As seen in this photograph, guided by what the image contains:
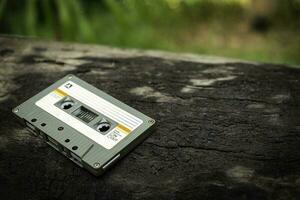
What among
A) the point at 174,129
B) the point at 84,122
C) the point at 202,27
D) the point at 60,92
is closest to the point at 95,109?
the point at 84,122

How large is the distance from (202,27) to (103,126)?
2.13 meters

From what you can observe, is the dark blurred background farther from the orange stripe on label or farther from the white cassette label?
the orange stripe on label

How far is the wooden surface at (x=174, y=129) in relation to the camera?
1302 mm

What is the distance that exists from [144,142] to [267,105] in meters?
0.49

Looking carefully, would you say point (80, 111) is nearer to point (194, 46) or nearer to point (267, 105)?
point (267, 105)

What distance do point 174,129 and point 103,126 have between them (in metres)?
0.26

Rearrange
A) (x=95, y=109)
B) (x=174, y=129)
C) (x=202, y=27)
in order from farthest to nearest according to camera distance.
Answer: (x=202, y=27)
(x=95, y=109)
(x=174, y=129)

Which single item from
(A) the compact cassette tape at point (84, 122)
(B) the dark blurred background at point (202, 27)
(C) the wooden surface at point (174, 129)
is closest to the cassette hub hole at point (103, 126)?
(A) the compact cassette tape at point (84, 122)

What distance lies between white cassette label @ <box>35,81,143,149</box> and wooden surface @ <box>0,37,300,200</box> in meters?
0.07

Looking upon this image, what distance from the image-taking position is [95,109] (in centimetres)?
159

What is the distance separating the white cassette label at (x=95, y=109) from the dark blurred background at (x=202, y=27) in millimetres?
1516

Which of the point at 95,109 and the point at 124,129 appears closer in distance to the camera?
the point at 124,129

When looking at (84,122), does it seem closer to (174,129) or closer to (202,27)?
(174,129)

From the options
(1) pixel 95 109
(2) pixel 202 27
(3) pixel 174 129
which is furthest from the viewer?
(2) pixel 202 27
